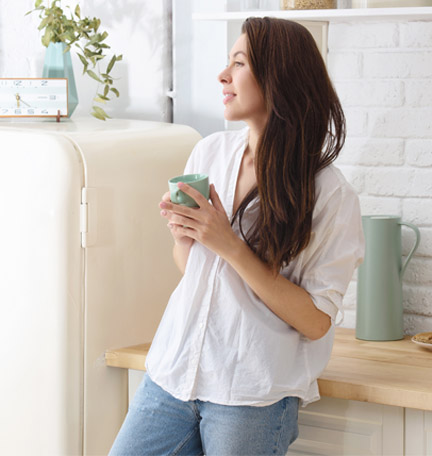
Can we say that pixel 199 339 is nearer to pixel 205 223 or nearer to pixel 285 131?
pixel 205 223

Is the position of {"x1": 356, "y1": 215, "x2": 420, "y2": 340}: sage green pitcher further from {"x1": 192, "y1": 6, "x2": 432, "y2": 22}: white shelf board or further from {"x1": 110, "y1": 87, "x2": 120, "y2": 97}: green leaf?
{"x1": 110, "y1": 87, "x2": 120, "y2": 97}: green leaf

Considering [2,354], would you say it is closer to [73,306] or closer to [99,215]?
[73,306]

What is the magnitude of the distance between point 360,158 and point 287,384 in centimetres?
83

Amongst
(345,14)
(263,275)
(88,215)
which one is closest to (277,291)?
(263,275)

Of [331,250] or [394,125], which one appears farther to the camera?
[394,125]

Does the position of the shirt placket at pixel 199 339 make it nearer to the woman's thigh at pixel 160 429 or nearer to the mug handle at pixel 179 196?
the woman's thigh at pixel 160 429

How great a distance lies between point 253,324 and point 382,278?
59 centimetres

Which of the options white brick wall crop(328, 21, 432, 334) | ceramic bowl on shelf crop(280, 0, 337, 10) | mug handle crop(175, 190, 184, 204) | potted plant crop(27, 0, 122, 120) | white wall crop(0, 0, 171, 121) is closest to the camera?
mug handle crop(175, 190, 184, 204)

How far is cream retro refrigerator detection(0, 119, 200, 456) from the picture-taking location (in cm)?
174

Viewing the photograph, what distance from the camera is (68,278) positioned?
5.70 feet

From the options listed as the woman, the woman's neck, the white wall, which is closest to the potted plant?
the white wall

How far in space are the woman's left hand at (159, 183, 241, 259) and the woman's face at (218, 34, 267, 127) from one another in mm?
213

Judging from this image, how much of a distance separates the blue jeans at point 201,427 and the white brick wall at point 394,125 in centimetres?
69

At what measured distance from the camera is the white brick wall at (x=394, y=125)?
6.43ft
